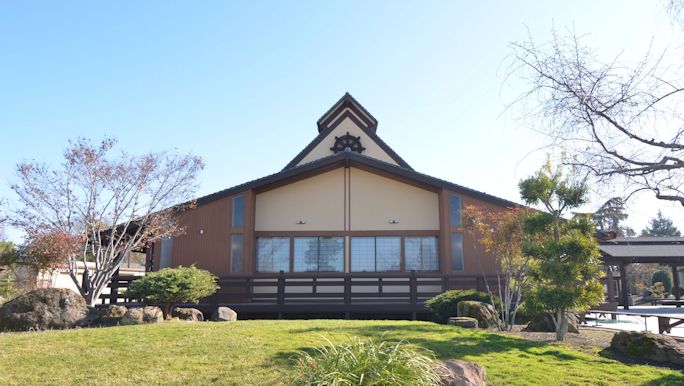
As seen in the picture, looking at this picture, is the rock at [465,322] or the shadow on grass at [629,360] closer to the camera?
the shadow on grass at [629,360]

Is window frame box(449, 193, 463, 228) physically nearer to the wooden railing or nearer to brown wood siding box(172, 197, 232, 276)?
the wooden railing

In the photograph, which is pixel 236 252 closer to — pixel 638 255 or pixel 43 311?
pixel 43 311

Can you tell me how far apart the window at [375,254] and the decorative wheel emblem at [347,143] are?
5977 mm

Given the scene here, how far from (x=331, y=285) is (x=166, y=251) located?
5.82m

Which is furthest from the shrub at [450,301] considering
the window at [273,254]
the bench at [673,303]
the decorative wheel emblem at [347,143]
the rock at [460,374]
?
the bench at [673,303]

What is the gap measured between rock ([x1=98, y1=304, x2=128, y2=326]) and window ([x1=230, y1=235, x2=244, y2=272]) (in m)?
6.60

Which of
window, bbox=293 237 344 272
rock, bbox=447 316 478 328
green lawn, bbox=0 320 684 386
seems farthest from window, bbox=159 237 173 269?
rock, bbox=447 316 478 328

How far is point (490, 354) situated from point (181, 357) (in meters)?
4.59

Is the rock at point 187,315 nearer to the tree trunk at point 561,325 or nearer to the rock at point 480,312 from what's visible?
the rock at point 480,312

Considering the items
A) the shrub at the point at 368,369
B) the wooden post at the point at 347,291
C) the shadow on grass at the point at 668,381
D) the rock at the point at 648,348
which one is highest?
the wooden post at the point at 347,291

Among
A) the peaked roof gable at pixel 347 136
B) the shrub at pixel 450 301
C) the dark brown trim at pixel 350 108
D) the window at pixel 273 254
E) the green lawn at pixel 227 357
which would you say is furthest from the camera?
the dark brown trim at pixel 350 108

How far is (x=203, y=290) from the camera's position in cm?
1322

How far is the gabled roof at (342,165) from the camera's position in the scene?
17.5m

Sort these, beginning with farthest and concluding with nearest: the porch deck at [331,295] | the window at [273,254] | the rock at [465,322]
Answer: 1. the window at [273,254]
2. the porch deck at [331,295]
3. the rock at [465,322]
